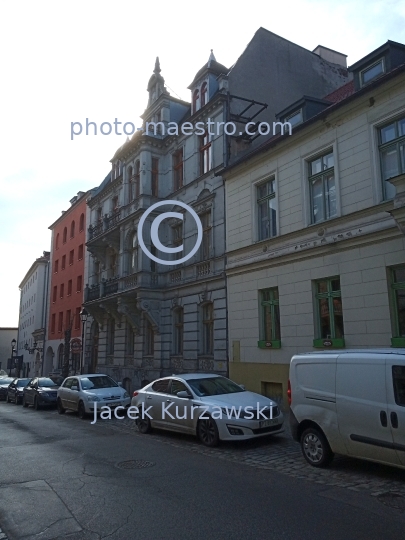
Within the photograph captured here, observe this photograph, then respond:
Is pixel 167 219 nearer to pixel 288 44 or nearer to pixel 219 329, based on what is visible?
pixel 219 329

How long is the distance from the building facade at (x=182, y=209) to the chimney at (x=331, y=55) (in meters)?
0.85

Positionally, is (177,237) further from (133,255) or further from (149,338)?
(149,338)

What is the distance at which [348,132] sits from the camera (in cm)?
1376

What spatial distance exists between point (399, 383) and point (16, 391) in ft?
77.3

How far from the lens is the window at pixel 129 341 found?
26.1 meters

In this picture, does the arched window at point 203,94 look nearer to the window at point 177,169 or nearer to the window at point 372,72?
the window at point 177,169

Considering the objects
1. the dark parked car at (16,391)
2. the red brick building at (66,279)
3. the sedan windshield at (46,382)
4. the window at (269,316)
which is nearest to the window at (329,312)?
the window at (269,316)

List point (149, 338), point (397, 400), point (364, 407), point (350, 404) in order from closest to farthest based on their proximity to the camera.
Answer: point (397, 400), point (364, 407), point (350, 404), point (149, 338)

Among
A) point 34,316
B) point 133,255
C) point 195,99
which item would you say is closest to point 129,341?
point 133,255

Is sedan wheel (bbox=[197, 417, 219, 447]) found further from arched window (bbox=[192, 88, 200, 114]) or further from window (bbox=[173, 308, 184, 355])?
arched window (bbox=[192, 88, 200, 114])

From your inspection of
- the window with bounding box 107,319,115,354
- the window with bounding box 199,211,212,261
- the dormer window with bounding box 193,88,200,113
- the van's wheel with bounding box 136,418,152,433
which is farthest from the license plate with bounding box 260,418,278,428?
the window with bounding box 107,319,115,354

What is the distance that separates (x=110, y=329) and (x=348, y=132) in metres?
19.6

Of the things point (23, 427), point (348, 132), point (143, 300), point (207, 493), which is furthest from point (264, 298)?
point (207, 493)

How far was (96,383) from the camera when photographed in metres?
17.8
